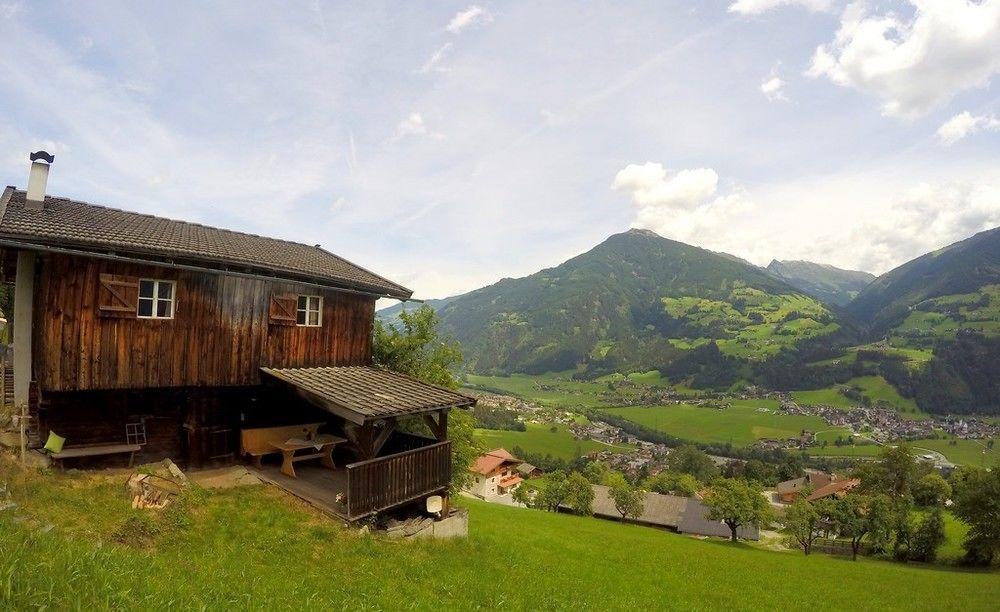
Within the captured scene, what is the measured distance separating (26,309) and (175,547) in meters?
7.52

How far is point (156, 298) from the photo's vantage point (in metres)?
13.3

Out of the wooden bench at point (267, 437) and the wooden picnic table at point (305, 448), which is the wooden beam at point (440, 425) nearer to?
the wooden picnic table at point (305, 448)

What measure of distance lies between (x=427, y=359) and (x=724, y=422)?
15704cm

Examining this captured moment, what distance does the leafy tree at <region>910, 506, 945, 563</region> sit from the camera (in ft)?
135

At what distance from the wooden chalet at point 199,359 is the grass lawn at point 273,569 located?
1500 millimetres

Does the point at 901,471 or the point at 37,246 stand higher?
the point at 37,246

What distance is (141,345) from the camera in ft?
42.6

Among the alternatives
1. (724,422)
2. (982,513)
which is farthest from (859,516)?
(724,422)

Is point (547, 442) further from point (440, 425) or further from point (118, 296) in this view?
point (118, 296)

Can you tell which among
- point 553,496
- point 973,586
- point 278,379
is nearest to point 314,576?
point 278,379

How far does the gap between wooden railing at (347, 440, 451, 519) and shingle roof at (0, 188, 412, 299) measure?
6423 millimetres

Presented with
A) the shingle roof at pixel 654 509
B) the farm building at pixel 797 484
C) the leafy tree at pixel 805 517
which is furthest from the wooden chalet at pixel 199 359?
the farm building at pixel 797 484

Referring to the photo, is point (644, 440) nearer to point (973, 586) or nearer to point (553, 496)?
point (553, 496)

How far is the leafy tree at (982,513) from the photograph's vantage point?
3644 centimetres
